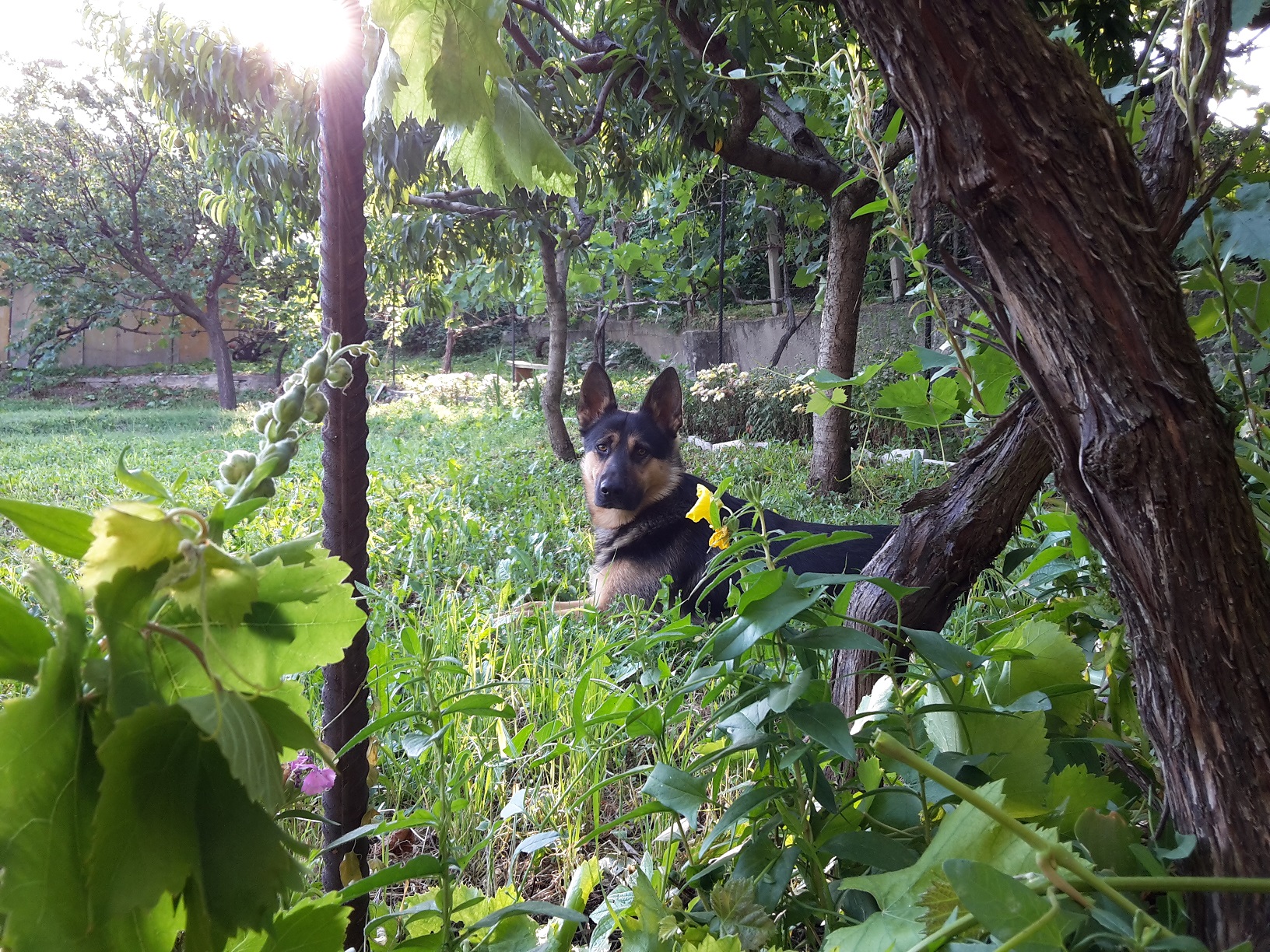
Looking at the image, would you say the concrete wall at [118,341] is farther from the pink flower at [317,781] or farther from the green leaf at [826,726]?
the green leaf at [826,726]

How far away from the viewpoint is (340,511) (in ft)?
2.97

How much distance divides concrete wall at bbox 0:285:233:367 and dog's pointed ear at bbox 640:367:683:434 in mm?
15571

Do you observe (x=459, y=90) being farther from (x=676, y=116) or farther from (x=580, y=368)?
(x=580, y=368)

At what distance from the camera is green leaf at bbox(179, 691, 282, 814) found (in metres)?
0.31

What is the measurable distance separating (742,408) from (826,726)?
8108mm

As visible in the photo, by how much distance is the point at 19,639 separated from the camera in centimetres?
37

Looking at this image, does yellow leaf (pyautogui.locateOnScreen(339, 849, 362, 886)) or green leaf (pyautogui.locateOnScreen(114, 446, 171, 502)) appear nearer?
green leaf (pyautogui.locateOnScreen(114, 446, 171, 502))

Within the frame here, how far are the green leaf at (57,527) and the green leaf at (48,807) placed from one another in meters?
0.05

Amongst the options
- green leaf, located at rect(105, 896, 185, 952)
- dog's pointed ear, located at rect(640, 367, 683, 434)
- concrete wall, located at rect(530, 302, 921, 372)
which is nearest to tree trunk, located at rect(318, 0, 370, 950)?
green leaf, located at rect(105, 896, 185, 952)

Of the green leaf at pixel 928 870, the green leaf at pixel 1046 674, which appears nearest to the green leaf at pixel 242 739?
the green leaf at pixel 928 870

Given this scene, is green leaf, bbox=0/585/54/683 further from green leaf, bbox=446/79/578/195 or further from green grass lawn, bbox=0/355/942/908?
green leaf, bbox=446/79/578/195

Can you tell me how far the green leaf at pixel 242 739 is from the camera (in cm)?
31

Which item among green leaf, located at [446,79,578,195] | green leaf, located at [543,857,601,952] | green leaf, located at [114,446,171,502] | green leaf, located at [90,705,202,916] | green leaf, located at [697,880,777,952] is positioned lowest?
green leaf, located at [543,857,601,952]

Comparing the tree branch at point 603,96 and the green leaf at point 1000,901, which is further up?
the tree branch at point 603,96
